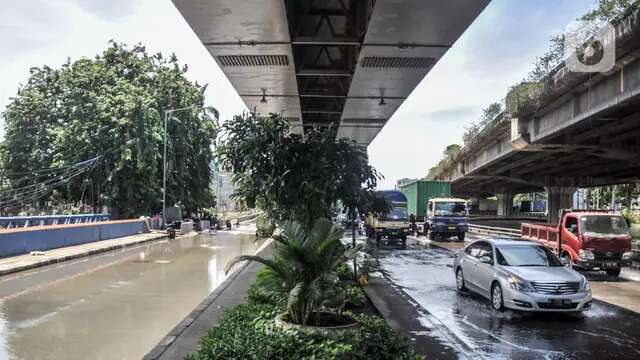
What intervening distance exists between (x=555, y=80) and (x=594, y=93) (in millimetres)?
2092

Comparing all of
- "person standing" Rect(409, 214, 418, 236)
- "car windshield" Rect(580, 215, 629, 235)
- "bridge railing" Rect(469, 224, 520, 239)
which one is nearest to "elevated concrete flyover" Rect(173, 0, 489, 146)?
"car windshield" Rect(580, 215, 629, 235)

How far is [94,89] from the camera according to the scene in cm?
4825

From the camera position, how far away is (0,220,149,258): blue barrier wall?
75.2 ft

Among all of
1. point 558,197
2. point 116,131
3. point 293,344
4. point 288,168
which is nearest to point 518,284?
point 288,168

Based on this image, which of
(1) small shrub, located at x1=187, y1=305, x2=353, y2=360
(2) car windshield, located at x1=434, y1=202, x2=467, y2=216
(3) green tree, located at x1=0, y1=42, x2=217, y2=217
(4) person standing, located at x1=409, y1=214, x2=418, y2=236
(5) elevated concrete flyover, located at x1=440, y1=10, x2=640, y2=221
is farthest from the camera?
(3) green tree, located at x1=0, y1=42, x2=217, y2=217

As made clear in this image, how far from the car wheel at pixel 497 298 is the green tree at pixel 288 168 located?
4262mm

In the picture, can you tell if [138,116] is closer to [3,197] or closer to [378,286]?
[3,197]

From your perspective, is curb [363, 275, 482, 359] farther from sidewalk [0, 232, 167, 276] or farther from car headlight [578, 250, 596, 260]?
sidewalk [0, 232, 167, 276]

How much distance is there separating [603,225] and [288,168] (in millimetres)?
13462

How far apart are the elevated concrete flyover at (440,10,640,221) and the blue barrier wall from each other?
21.9 m

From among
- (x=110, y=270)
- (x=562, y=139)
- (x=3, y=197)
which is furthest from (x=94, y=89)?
(x=562, y=139)

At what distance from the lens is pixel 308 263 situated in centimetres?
643

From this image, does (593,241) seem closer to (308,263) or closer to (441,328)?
(441,328)

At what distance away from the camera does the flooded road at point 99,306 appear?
866 centimetres
